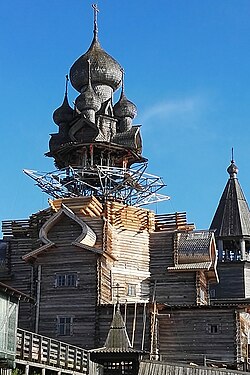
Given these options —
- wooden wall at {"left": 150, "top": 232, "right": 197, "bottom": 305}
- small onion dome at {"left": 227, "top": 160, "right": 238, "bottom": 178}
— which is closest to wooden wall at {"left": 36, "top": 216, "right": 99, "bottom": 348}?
wooden wall at {"left": 150, "top": 232, "right": 197, "bottom": 305}

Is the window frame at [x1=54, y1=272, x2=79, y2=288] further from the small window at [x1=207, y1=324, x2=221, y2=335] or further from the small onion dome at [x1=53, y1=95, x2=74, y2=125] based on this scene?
the small onion dome at [x1=53, y1=95, x2=74, y2=125]

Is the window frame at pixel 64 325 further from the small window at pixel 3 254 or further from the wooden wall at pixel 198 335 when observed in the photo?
the small window at pixel 3 254

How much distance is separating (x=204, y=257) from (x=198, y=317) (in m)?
5.38

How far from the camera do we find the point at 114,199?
4778 centimetres

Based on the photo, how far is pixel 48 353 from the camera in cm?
3030

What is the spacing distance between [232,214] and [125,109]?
535 inches

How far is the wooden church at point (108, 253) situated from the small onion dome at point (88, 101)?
66 mm

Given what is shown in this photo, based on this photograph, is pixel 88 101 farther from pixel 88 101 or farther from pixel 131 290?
pixel 131 290

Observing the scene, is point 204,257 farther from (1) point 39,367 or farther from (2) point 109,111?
(1) point 39,367

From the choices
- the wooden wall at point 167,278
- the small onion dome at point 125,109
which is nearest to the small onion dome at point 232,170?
the small onion dome at point 125,109

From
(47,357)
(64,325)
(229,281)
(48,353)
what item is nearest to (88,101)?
(64,325)

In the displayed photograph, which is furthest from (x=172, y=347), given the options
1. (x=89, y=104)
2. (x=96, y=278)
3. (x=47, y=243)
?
(x=89, y=104)

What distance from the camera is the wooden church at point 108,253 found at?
4016cm

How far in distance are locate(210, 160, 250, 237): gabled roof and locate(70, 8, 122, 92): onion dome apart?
13891mm
